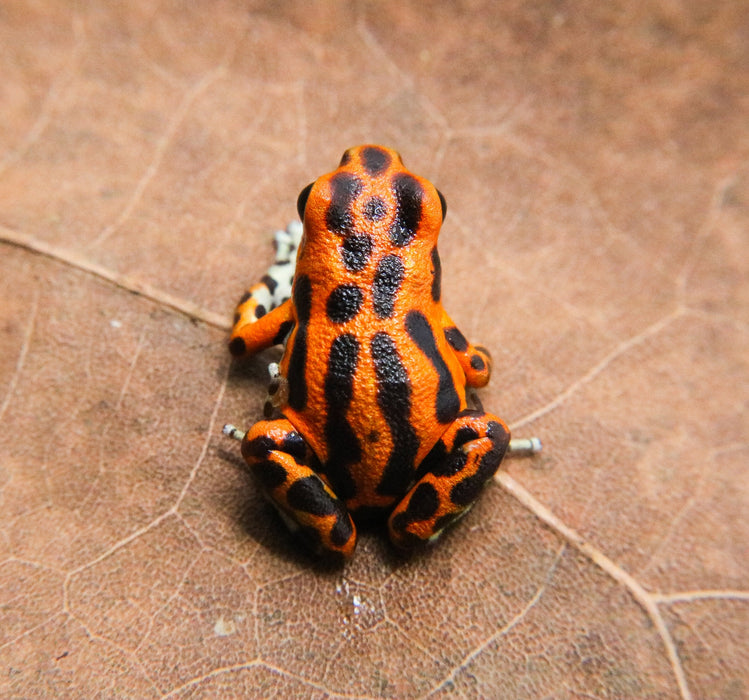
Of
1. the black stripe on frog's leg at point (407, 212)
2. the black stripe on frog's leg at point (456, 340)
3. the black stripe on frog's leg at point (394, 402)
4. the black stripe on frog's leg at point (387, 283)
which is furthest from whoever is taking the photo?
the black stripe on frog's leg at point (456, 340)

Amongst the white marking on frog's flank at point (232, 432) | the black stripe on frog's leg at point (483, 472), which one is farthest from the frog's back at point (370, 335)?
the white marking on frog's flank at point (232, 432)

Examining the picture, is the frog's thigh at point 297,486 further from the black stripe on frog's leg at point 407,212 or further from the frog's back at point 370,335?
the black stripe on frog's leg at point 407,212

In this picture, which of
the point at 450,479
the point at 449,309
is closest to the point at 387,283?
the point at 449,309

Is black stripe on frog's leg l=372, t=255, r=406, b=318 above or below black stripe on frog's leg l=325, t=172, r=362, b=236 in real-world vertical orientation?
below

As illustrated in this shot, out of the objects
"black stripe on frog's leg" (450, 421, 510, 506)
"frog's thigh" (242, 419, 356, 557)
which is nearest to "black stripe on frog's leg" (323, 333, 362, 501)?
"frog's thigh" (242, 419, 356, 557)

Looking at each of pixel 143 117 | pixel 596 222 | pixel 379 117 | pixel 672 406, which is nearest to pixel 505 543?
pixel 672 406

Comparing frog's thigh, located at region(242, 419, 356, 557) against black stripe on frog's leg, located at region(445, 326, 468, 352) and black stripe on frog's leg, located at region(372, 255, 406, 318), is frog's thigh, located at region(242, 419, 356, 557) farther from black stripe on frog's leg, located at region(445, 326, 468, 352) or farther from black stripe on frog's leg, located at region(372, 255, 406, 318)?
black stripe on frog's leg, located at region(445, 326, 468, 352)
